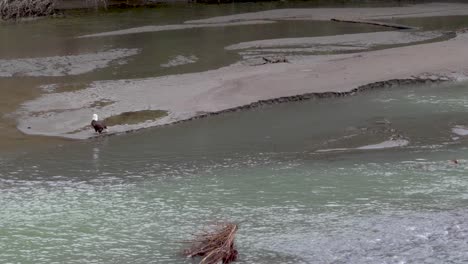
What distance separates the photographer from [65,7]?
2930 cm

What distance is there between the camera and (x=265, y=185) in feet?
28.4

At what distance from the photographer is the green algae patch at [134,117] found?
11.7 metres

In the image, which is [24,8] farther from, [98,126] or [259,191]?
[259,191]

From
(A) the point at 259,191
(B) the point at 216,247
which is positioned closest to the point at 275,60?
(A) the point at 259,191

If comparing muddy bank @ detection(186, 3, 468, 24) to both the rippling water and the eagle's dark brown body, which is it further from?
the eagle's dark brown body

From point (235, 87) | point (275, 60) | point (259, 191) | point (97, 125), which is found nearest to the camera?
point (259, 191)

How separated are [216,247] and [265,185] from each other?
2195 millimetres

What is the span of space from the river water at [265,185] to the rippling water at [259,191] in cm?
2

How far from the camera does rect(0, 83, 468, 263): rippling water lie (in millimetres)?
6809

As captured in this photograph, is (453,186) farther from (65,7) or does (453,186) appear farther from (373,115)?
(65,7)

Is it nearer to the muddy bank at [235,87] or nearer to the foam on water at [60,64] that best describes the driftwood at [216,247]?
the muddy bank at [235,87]

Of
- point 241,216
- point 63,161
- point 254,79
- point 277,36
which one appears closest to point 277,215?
point 241,216

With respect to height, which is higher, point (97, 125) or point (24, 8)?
point (24, 8)

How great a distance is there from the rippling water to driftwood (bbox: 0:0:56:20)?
16109mm
